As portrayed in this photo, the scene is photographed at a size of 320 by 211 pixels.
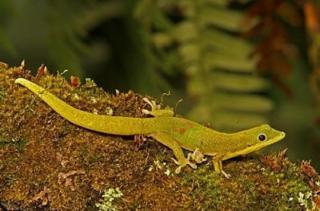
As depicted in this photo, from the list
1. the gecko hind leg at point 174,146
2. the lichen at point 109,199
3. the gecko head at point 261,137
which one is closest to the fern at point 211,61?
the gecko head at point 261,137

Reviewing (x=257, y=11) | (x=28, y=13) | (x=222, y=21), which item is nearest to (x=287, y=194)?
(x=257, y=11)

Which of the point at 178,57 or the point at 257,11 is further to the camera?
the point at 178,57

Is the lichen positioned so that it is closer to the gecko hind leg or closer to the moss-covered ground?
the moss-covered ground

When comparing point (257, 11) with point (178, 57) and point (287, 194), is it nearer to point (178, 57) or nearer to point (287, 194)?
point (178, 57)

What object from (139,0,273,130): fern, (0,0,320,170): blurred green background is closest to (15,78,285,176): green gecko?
(0,0,320,170): blurred green background

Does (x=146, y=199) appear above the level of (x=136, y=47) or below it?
below

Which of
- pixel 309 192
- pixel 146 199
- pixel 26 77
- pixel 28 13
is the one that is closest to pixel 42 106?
pixel 26 77

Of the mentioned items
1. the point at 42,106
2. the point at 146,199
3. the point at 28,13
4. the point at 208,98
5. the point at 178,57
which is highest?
the point at 28,13

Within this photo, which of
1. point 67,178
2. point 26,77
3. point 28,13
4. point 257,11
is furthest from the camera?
point 28,13

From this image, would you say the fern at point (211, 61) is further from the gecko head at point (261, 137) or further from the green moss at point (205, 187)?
the green moss at point (205, 187)

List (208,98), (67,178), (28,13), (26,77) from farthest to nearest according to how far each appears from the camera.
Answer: (28,13)
(208,98)
(26,77)
(67,178)
